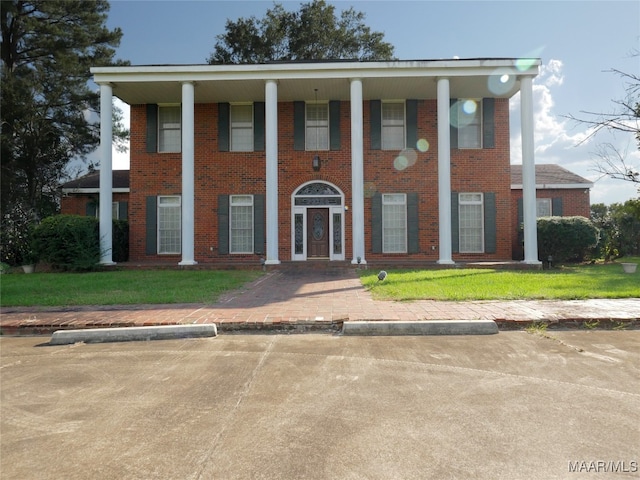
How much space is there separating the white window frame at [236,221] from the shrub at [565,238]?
1037cm

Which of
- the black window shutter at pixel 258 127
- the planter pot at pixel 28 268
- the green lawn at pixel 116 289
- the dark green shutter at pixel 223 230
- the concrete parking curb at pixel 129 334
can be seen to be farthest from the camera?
the black window shutter at pixel 258 127

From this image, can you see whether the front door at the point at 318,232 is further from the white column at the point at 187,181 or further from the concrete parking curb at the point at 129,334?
the concrete parking curb at the point at 129,334

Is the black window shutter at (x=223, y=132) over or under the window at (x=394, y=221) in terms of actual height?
over

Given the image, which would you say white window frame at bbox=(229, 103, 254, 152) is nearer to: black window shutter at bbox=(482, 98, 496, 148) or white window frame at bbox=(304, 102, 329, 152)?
white window frame at bbox=(304, 102, 329, 152)

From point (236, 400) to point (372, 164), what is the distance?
14.1 metres

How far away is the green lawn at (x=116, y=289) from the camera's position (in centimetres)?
838

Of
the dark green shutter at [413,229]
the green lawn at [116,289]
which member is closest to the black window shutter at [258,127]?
A: the green lawn at [116,289]

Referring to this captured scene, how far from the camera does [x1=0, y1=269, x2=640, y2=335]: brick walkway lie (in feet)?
20.7

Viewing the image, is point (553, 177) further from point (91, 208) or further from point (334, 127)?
point (91, 208)

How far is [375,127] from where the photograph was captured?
1689cm

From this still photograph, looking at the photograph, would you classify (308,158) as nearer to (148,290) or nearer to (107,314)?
(148,290)

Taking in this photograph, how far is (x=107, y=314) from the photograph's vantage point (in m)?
7.16

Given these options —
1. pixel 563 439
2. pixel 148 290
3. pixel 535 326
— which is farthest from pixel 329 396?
pixel 148 290

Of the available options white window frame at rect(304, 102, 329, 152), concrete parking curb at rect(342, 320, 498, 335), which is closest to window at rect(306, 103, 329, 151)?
white window frame at rect(304, 102, 329, 152)
